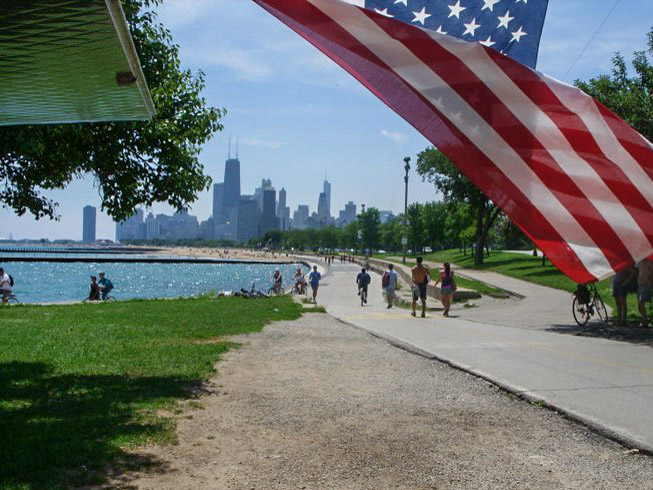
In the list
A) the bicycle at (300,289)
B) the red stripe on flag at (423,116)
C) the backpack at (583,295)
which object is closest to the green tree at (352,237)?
the bicycle at (300,289)

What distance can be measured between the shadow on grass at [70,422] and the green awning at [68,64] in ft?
9.94

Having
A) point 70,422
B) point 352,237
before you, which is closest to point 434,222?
point 352,237

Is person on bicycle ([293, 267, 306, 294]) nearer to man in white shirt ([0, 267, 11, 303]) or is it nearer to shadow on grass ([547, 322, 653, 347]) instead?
man in white shirt ([0, 267, 11, 303])

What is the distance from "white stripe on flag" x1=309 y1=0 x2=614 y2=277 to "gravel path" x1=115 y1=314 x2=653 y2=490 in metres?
1.74

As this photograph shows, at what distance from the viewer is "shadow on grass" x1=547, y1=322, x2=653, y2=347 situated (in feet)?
41.5

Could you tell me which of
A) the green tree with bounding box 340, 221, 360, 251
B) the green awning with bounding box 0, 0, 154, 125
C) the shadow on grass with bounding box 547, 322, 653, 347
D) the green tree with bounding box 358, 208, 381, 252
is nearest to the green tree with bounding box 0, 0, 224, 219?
the green awning with bounding box 0, 0, 154, 125

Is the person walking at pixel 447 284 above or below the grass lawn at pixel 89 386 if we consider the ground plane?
above

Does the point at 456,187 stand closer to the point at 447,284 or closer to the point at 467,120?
the point at 447,284

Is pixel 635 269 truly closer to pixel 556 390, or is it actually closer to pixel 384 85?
pixel 556 390

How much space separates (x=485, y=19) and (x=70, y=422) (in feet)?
17.4

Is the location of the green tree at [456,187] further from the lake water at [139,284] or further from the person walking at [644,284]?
the person walking at [644,284]

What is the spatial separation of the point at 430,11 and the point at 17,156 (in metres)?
6.61

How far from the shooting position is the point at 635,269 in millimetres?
15070

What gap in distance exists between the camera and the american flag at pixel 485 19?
17.5ft
